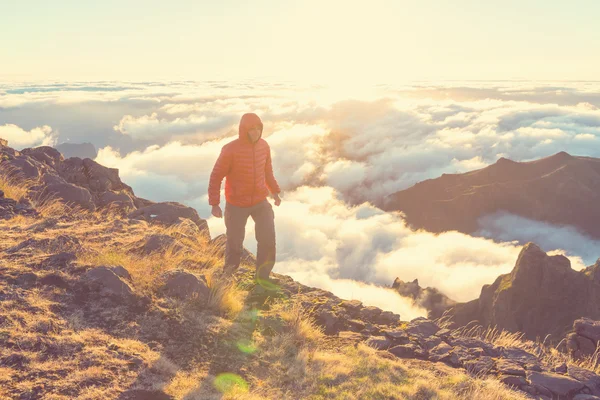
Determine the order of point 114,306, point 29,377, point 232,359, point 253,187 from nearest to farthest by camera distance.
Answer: point 29,377 < point 232,359 < point 114,306 < point 253,187

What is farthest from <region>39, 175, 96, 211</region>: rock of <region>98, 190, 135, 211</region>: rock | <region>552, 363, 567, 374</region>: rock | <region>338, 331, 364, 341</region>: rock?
<region>552, 363, 567, 374</region>: rock

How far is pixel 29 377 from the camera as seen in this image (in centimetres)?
330

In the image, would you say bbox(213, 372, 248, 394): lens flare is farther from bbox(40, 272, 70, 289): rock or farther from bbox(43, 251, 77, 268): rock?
bbox(43, 251, 77, 268): rock

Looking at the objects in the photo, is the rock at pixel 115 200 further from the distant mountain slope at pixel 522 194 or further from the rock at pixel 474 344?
the distant mountain slope at pixel 522 194

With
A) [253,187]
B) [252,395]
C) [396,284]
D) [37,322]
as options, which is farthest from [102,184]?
[396,284]

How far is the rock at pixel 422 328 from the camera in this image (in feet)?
21.0

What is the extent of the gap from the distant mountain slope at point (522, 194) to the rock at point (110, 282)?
196m

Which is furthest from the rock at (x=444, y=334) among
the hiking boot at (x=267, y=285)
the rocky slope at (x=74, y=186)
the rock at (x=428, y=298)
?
the rock at (x=428, y=298)

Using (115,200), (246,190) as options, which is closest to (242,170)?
(246,190)

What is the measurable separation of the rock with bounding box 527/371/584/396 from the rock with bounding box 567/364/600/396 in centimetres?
15

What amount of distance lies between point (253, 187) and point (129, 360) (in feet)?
10.7

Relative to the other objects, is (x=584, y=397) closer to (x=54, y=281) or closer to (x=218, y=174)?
(x=218, y=174)

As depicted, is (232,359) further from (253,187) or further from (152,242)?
(152,242)

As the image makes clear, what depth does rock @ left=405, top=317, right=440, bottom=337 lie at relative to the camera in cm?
641
